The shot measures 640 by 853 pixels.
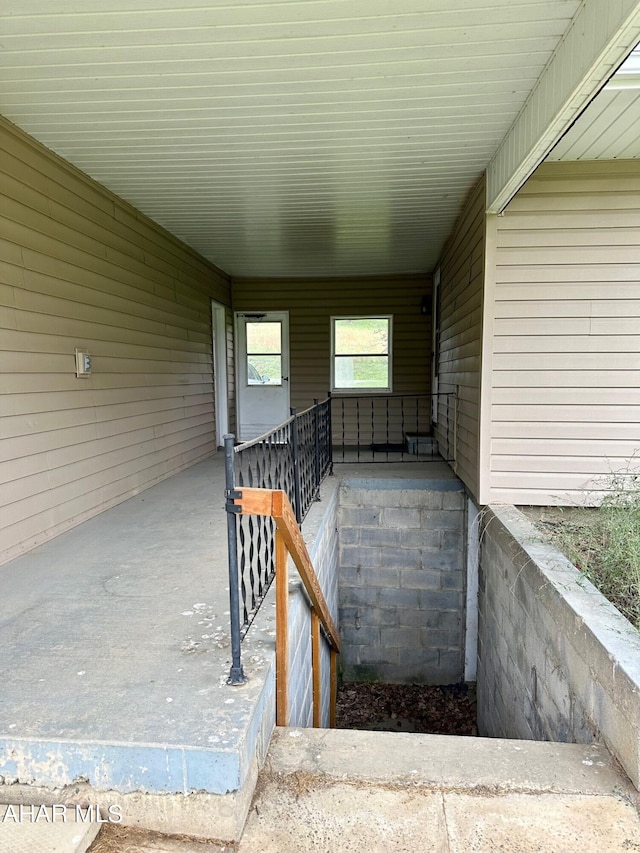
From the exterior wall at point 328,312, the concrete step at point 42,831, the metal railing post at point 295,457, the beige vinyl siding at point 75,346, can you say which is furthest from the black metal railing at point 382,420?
the concrete step at point 42,831

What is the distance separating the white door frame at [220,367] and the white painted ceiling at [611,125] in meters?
4.58

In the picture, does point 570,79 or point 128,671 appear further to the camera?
point 570,79

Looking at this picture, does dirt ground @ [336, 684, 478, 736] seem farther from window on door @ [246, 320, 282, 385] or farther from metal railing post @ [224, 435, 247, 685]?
window on door @ [246, 320, 282, 385]

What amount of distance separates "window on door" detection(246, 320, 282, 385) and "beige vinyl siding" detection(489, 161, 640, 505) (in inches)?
170

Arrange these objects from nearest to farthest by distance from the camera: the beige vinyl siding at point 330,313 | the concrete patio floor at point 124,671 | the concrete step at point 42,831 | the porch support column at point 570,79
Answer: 1. the concrete step at point 42,831
2. the concrete patio floor at point 124,671
3. the porch support column at point 570,79
4. the beige vinyl siding at point 330,313

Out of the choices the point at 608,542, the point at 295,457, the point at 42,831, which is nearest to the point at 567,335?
the point at 608,542

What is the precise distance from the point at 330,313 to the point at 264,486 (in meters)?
5.35

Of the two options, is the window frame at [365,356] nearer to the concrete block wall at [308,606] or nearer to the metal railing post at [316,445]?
the concrete block wall at [308,606]

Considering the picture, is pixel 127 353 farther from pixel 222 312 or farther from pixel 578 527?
pixel 578 527

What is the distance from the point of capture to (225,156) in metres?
3.29

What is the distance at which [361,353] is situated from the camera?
7.20 metres

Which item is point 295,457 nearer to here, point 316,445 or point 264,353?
point 316,445

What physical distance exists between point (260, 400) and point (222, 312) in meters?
1.41

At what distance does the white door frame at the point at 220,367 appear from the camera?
6.70 meters
